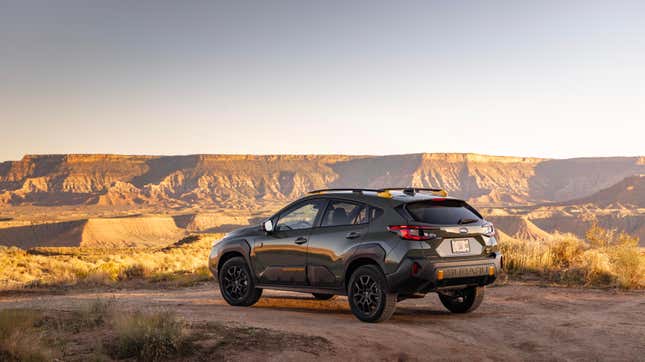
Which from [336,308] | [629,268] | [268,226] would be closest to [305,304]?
[336,308]

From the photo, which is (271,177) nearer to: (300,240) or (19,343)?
(300,240)

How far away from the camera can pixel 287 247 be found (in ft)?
30.1

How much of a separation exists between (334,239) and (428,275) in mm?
1448

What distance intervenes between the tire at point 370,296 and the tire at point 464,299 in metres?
1.58

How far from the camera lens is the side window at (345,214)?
27.7 ft

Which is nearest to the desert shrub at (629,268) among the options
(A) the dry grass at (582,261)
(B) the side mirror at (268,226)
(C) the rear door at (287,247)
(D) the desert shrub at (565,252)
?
(A) the dry grass at (582,261)

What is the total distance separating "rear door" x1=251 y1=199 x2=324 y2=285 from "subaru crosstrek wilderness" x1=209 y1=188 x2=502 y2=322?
1 cm

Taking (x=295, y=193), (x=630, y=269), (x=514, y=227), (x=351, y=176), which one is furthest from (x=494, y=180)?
(x=630, y=269)

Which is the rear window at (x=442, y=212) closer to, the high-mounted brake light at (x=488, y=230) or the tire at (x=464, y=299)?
the high-mounted brake light at (x=488, y=230)

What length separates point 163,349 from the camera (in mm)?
6227

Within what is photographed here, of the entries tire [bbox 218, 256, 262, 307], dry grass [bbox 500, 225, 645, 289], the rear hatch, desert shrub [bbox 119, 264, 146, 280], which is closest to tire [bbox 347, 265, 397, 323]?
the rear hatch

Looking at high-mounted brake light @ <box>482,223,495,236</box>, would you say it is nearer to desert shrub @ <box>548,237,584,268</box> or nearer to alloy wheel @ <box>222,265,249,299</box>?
alloy wheel @ <box>222,265,249,299</box>

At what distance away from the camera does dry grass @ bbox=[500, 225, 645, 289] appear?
13.1m

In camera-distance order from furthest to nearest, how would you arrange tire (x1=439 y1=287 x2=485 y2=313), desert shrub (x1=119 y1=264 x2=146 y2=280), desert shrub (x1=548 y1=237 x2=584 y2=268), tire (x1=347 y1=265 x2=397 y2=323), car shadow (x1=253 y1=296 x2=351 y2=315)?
desert shrub (x1=119 y1=264 x2=146 y2=280)
desert shrub (x1=548 y1=237 x2=584 y2=268)
car shadow (x1=253 y1=296 x2=351 y2=315)
tire (x1=439 y1=287 x2=485 y2=313)
tire (x1=347 y1=265 x2=397 y2=323)
